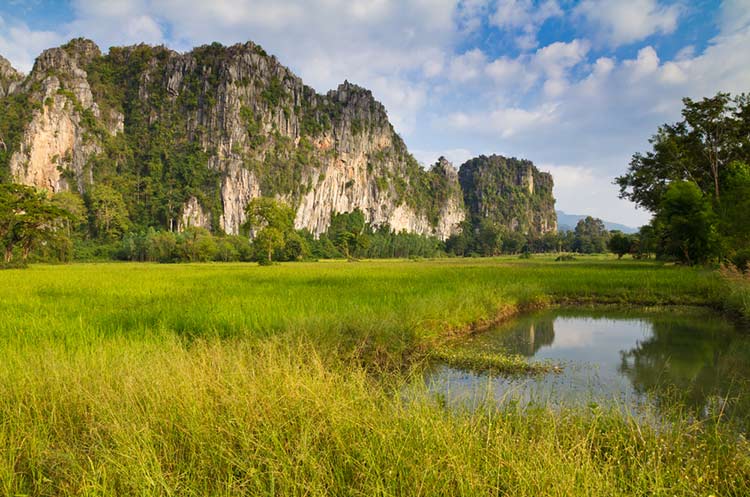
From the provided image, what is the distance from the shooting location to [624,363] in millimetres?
7129

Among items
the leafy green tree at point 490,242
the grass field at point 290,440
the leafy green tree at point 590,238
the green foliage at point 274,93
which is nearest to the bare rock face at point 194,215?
the green foliage at point 274,93

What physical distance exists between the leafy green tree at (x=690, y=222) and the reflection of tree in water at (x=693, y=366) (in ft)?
53.1

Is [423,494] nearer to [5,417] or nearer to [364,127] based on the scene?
[5,417]

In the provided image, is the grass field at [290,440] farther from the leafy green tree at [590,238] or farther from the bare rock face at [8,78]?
the bare rock face at [8,78]

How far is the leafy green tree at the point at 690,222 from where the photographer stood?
22562 mm

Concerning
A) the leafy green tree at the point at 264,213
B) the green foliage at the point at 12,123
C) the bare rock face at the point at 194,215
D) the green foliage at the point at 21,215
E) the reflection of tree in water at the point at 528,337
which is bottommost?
the reflection of tree in water at the point at 528,337

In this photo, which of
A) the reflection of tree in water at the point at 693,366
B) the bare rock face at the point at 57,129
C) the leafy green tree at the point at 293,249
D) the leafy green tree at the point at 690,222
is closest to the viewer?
the reflection of tree in water at the point at 693,366

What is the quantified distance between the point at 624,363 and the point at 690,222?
73.1 feet

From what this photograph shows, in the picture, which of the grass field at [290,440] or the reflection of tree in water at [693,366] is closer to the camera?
the grass field at [290,440]

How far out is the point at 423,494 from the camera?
84.6 inches

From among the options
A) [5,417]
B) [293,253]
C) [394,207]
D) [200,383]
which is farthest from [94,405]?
[394,207]

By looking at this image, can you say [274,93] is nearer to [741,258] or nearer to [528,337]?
[741,258]

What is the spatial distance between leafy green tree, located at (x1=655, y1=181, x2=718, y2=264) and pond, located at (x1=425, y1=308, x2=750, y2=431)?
13.8 meters

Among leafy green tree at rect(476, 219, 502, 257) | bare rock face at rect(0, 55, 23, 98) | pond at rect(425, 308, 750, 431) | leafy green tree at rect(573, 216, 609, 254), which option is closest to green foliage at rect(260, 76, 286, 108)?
bare rock face at rect(0, 55, 23, 98)
